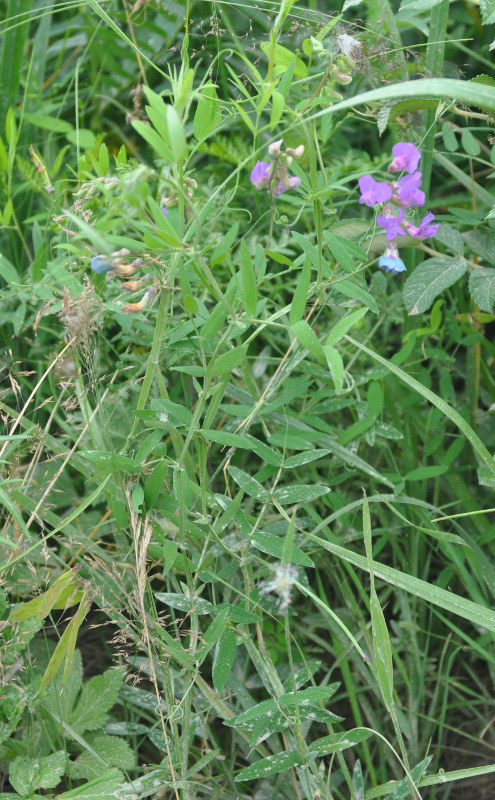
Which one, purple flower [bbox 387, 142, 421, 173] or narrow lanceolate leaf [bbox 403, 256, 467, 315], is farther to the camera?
narrow lanceolate leaf [bbox 403, 256, 467, 315]

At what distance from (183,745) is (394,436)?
57 cm

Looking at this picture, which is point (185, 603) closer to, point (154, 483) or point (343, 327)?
point (154, 483)

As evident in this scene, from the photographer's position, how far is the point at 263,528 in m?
1.27

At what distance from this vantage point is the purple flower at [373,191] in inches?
41.9

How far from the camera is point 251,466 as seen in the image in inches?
60.6

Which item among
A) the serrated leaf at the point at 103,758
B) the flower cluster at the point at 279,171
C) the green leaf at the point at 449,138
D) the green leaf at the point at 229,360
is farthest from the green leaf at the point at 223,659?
the green leaf at the point at 449,138

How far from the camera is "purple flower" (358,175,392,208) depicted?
106cm

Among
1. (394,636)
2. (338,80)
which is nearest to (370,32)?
(338,80)

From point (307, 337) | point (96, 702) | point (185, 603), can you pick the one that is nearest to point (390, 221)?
point (307, 337)

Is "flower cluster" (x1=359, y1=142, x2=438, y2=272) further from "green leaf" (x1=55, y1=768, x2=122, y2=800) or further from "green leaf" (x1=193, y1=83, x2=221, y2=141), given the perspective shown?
"green leaf" (x1=55, y1=768, x2=122, y2=800)

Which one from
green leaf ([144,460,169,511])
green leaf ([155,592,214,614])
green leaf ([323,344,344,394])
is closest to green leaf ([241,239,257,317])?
green leaf ([323,344,344,394])

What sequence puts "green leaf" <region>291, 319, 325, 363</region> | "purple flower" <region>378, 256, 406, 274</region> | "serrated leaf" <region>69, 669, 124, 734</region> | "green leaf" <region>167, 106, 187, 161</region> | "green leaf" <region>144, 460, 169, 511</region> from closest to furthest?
1. "green leaf" <region>167, 106, 187, 161</region>
2. "green leaf" <region>291, 319, 325, 363</region>
3. "green leaf" <region>144, 460, 169, 511</region>
4. "purple flower" <region>378, 256, 406, 274</region>
5. "serrated leaf" <region>69, 669, 124, 734</region>

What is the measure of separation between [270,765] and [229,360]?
531 mm

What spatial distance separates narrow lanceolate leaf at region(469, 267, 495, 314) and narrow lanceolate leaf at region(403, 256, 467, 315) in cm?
2
